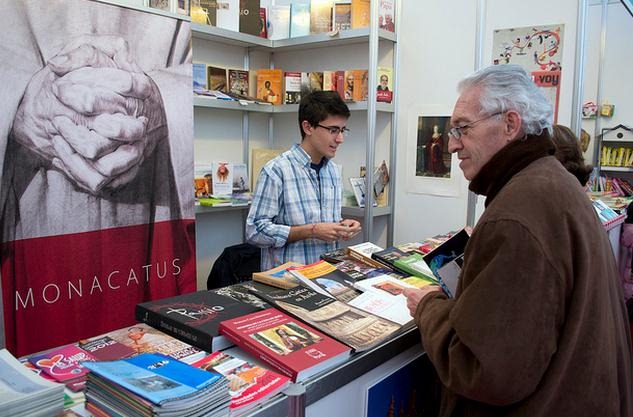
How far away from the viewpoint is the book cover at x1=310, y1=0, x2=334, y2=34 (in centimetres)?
402

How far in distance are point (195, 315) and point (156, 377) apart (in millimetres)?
457

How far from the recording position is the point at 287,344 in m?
1.35

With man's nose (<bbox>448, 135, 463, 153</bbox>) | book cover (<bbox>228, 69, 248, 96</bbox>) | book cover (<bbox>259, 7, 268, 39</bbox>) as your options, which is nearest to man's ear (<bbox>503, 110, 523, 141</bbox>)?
man's nose (<bbox>448, 135, 463, 153</bbox>)

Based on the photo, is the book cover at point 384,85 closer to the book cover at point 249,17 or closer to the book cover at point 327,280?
the book cover at point 249,17

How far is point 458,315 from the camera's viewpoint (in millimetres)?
1148

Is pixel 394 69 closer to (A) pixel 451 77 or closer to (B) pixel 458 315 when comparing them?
(A) pixel 451 77

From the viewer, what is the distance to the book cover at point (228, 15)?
13.0 feet

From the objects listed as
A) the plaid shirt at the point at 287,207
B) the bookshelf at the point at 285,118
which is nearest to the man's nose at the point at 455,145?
the plaid shirt at the point at 287,207

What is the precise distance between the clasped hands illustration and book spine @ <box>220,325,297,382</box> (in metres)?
1.53

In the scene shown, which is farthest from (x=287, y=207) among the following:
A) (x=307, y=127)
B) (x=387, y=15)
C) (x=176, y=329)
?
(x=387, y=15)

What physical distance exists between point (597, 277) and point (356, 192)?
288 cm

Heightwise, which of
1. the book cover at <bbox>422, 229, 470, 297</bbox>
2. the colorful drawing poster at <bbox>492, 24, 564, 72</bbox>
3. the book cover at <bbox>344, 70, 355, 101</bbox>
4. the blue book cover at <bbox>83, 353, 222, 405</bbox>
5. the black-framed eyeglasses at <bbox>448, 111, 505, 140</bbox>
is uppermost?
the colorful drawing poster at <bbox>492, 24, 564, 72</bbox>

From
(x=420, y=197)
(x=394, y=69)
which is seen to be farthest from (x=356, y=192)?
(x=394, y=69)

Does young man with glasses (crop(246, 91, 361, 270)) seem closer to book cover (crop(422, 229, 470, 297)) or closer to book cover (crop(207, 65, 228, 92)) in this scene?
book cover (crop(422, 229, 470, 297))
